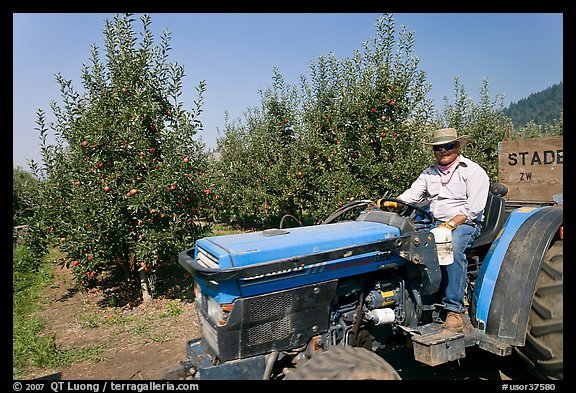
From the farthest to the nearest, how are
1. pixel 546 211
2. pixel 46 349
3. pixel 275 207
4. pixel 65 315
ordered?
1. pixel 275 207
2. pixel 65 315
3. pixel 46 349
4. pixel 546 211

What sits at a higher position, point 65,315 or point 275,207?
point 275,207

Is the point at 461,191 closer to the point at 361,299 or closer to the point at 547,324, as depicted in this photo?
the point at 547,324

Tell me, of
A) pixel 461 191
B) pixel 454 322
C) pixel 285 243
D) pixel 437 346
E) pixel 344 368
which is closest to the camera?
pixel 344 368

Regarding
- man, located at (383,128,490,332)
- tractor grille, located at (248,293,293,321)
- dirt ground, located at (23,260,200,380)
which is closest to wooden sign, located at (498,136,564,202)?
man, located at (383,128,490,332)

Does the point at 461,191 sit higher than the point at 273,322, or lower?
higher

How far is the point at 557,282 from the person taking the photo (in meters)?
3.06

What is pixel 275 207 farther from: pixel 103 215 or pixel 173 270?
pixel 103 215

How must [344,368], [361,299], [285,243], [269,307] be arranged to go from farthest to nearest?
[361,299] → [285,243] → [269,307] → [344,368]

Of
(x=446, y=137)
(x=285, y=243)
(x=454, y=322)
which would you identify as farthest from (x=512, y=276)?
(x=285, y=243)

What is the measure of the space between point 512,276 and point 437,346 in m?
0.83

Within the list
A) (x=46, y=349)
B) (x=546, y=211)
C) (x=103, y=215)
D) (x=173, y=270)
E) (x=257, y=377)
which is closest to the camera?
(x=257, y=377)

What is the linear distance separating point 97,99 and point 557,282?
621cm

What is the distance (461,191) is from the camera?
11.7ft
